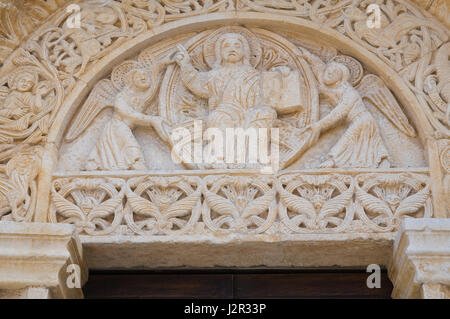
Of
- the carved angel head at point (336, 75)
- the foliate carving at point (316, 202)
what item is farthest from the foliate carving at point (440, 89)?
the foliate carving at point (316, 202)

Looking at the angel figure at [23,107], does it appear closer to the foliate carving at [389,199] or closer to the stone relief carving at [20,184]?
the stone relief carving at [20,184]

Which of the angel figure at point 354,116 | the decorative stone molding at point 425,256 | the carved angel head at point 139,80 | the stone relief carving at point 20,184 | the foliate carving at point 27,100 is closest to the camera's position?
the decorative stone molding at point 425,256

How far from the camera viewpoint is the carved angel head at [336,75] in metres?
5.25

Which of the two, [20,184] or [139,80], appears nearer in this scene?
[20,184]

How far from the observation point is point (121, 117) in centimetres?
520

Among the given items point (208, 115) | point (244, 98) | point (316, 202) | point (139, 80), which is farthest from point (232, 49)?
point (316, 202)

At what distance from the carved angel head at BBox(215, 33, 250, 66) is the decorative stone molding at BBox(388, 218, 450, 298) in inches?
62.6

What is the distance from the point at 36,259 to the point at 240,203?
3.87 feet

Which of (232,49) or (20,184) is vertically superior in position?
(232,49)

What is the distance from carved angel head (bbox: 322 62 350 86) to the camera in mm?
5250

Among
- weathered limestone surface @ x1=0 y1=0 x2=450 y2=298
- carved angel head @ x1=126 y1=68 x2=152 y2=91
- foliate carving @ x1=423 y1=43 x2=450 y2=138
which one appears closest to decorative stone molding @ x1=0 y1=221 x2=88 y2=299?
weathered limestone surface @ x1=0 y1=0 x2=450 y2=298

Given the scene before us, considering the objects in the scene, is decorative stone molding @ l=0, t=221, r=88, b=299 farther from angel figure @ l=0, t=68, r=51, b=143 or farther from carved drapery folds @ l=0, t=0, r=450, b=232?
angel figure @ l=0, t=68, r=51, b=143

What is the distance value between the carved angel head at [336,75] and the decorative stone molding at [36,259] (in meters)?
1.86

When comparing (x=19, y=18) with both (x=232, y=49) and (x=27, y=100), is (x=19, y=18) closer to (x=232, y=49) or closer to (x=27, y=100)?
(x=27, y=100)
